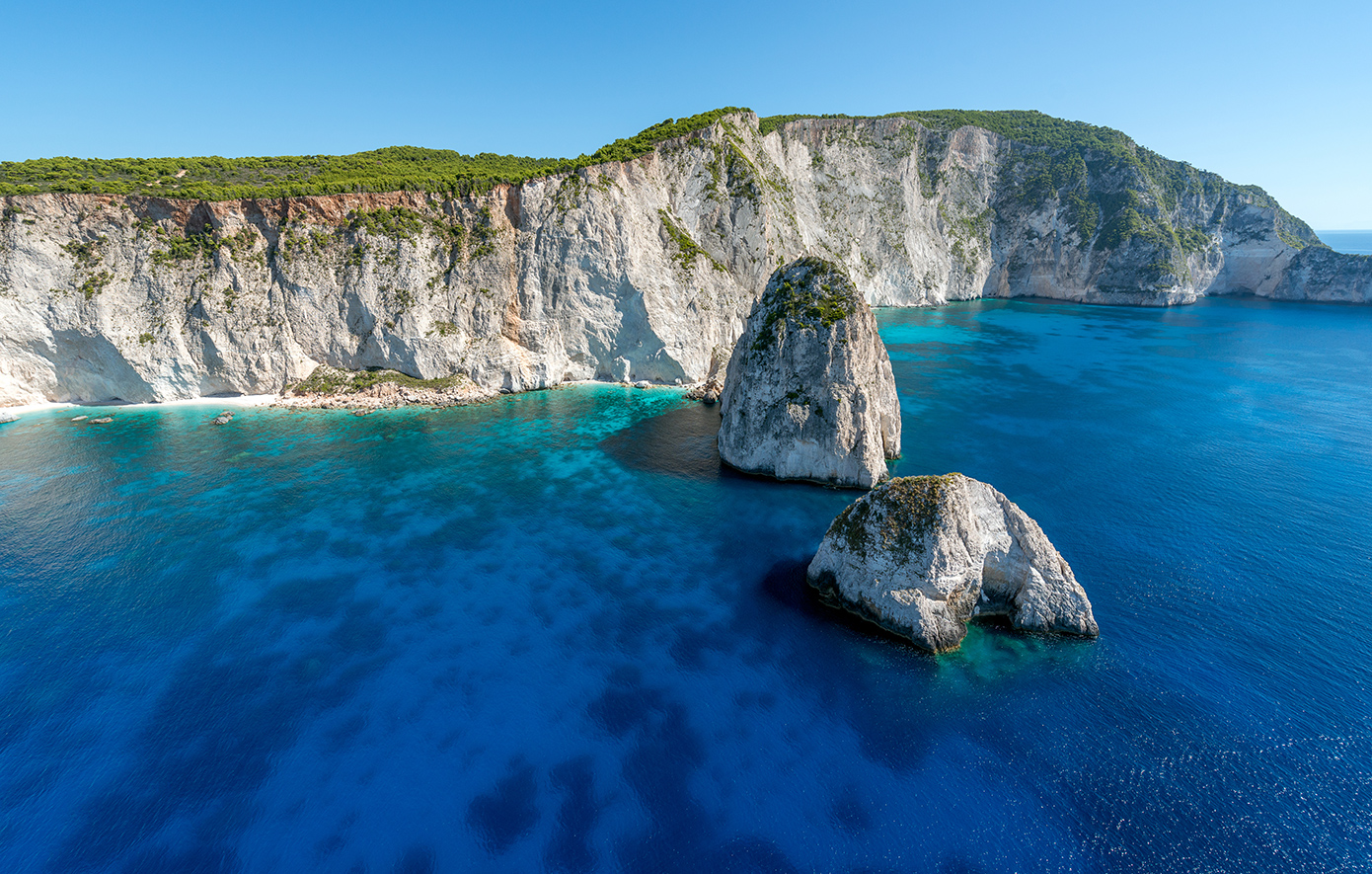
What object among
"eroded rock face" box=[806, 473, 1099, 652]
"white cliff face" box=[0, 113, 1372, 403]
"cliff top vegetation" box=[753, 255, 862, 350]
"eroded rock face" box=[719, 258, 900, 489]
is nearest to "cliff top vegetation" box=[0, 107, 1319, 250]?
"white cliff face" box=[0, 113, 1372, 403]

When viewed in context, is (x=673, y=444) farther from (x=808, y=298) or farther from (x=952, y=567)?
(x=952, y=567)

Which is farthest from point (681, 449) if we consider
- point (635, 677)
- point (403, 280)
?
point (403, 280)

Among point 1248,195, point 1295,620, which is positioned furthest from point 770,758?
point 1248,195

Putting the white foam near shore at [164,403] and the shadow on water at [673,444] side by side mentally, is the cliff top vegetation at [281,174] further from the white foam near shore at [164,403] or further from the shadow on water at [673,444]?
the shadow on water at [673,444]

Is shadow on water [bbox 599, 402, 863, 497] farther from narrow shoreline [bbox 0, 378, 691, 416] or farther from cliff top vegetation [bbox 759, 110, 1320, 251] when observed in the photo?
cliff top vegetation [bbox 759, 110, 1320, 251]

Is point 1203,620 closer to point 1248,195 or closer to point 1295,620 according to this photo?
point 1295,620
